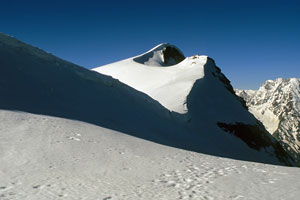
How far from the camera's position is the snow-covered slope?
2703 cm

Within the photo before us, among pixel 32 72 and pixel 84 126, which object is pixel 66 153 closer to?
pixel 84 126

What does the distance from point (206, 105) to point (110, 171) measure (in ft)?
87.9

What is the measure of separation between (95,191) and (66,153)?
296 cm

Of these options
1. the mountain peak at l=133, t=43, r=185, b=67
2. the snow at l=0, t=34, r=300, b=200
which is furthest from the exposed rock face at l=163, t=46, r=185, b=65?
the snow at l=0, t=34, r=300, b=200

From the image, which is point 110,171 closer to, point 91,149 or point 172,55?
point 91,149

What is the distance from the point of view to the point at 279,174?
7375mm

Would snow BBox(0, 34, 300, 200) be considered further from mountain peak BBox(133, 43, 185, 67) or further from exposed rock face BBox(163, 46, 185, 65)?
exposed rock face BBox(163, 46, 185, 65)

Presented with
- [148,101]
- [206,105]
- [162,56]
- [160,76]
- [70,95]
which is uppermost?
[162,56]

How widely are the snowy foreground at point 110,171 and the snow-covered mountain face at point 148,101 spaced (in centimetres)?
336

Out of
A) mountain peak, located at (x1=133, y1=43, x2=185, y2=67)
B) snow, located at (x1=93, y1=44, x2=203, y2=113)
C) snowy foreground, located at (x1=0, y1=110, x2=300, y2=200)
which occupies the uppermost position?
mountain peak, located at (x1=133, y1=43, x2=185, y2=67)

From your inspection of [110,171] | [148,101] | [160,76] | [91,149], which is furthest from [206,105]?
[110,171]

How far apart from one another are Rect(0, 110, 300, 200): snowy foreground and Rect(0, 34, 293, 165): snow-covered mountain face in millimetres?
3356

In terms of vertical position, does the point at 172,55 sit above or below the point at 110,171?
above

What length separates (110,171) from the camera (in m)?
7.11
